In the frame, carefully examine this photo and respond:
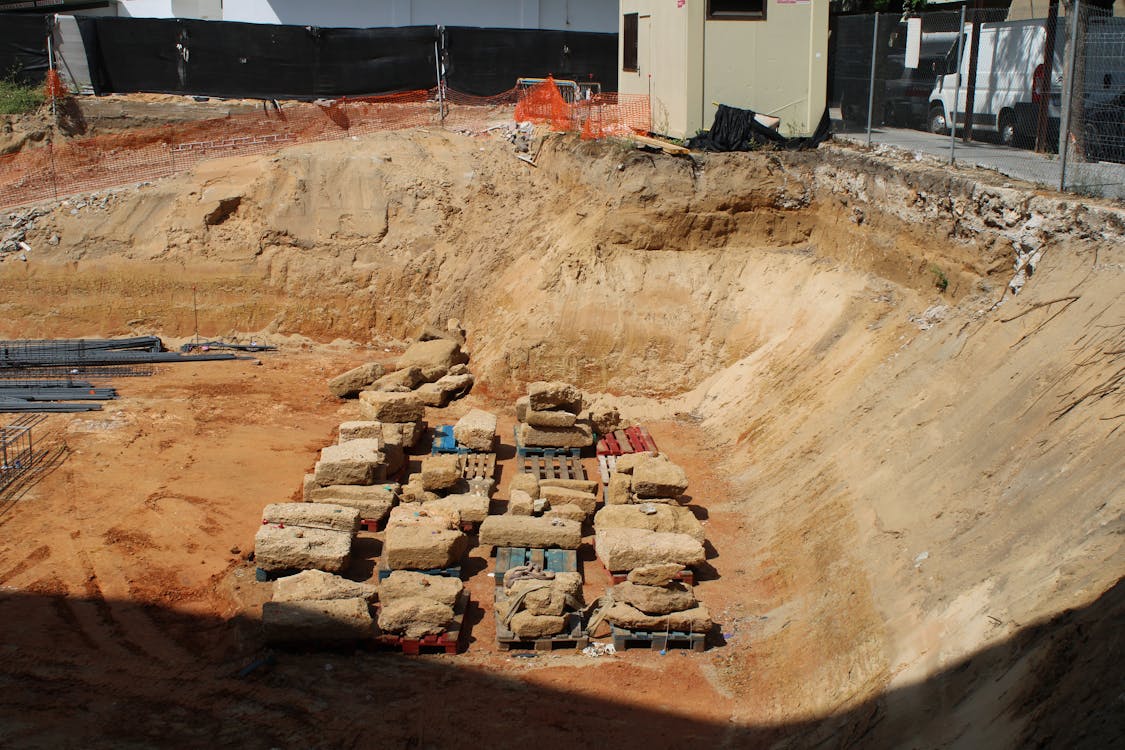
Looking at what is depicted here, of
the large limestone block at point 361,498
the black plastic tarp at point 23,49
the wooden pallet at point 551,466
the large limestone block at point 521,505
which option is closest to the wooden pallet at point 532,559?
the large limestone block at point 521,505

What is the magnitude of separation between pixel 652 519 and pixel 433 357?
7062mm

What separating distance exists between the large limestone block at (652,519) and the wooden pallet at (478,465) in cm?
229

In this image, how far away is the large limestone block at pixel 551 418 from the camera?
49.9ft

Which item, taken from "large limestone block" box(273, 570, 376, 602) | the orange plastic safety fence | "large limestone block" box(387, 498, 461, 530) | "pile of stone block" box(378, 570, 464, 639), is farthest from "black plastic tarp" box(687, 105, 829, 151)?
"large limestone block" box(273, 570, 376, 602)

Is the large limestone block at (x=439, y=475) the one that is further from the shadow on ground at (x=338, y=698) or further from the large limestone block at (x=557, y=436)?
the shadow on ground at (x=338, y=698)

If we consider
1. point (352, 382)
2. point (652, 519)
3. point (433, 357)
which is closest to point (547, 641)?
point (652, 519)

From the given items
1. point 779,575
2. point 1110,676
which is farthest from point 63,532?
point 1110,676

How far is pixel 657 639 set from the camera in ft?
34.1

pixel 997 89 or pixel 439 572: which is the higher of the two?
pixel 997 89

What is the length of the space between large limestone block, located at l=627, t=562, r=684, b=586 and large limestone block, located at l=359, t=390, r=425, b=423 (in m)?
6.07

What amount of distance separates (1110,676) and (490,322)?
46.6 ft

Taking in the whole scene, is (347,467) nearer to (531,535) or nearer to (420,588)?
(531,535)

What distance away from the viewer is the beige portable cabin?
1928 cm

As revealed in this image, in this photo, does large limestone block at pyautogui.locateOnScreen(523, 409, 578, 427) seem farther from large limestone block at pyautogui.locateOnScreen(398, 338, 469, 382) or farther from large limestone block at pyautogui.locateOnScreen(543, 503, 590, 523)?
large limestone block at pyautogui.locateOnScreen(398, 338, 469, 382)
